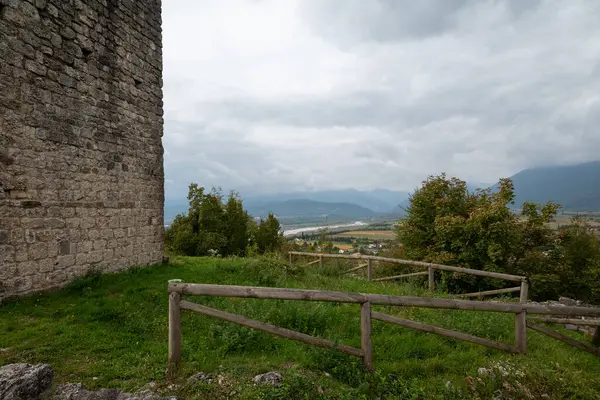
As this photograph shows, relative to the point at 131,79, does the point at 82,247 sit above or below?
below

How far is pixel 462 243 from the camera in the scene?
539 inches

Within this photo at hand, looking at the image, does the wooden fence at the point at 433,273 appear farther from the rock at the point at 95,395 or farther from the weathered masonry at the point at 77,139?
the rock at the point at 95,395

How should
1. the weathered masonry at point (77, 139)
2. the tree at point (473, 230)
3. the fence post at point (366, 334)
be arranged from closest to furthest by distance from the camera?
the fence post at point (366, 334) → the weathered masonry at point (77, 139) → the tree at point (473, 230)

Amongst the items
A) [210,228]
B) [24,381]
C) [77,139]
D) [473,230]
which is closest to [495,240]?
[473,230]

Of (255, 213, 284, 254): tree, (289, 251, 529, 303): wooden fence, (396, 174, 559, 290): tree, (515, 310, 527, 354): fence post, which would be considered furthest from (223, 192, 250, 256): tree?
(515, 310, 527, 354): fence post

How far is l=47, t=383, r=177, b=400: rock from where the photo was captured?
141 inches

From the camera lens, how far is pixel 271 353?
15.4 feet

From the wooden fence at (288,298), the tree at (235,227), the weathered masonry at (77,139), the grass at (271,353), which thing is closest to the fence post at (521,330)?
the grass at (271,353)

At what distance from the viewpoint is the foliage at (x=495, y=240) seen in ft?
43.5

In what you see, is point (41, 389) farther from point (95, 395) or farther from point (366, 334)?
point (366, 334)

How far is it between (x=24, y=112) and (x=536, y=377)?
30.4 feet

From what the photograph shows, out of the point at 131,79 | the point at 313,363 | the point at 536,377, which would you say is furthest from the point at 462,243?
the point at 131,79

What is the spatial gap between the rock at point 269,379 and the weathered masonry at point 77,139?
5.30 m

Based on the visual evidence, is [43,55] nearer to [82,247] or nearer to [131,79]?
[131,79]
